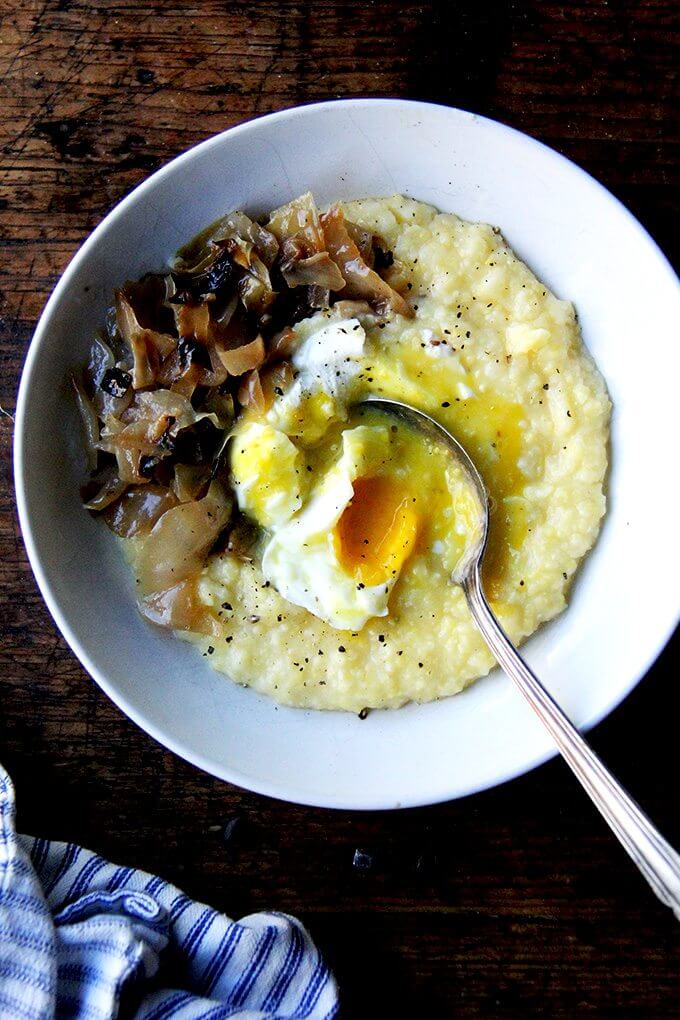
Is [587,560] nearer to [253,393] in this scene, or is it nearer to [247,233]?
[253,393]

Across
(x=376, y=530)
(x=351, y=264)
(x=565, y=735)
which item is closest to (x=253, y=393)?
(x=351, y=264)

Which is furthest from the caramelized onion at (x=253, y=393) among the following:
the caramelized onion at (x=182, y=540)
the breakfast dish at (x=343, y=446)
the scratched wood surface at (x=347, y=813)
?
the scratched wood surface at (x=347, y=813)

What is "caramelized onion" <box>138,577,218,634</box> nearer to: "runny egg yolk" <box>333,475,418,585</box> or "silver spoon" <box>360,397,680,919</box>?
"runny egg yolk" <box>333,475,418,585</box>

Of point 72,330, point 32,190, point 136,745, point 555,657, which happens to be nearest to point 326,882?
point 136,745

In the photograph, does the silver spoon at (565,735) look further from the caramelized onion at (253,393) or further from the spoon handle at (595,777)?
the caramelized onion at (253,393)

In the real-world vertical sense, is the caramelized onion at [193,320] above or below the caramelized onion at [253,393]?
above

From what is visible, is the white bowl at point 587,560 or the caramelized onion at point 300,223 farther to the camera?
the caramelized onion at point 300,223

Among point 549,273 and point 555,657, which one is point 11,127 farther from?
point 555,657

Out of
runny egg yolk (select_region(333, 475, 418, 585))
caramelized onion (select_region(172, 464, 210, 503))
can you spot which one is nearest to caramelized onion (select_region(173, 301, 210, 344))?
caramelized onion (select_region(172, 464, 210, 503))
